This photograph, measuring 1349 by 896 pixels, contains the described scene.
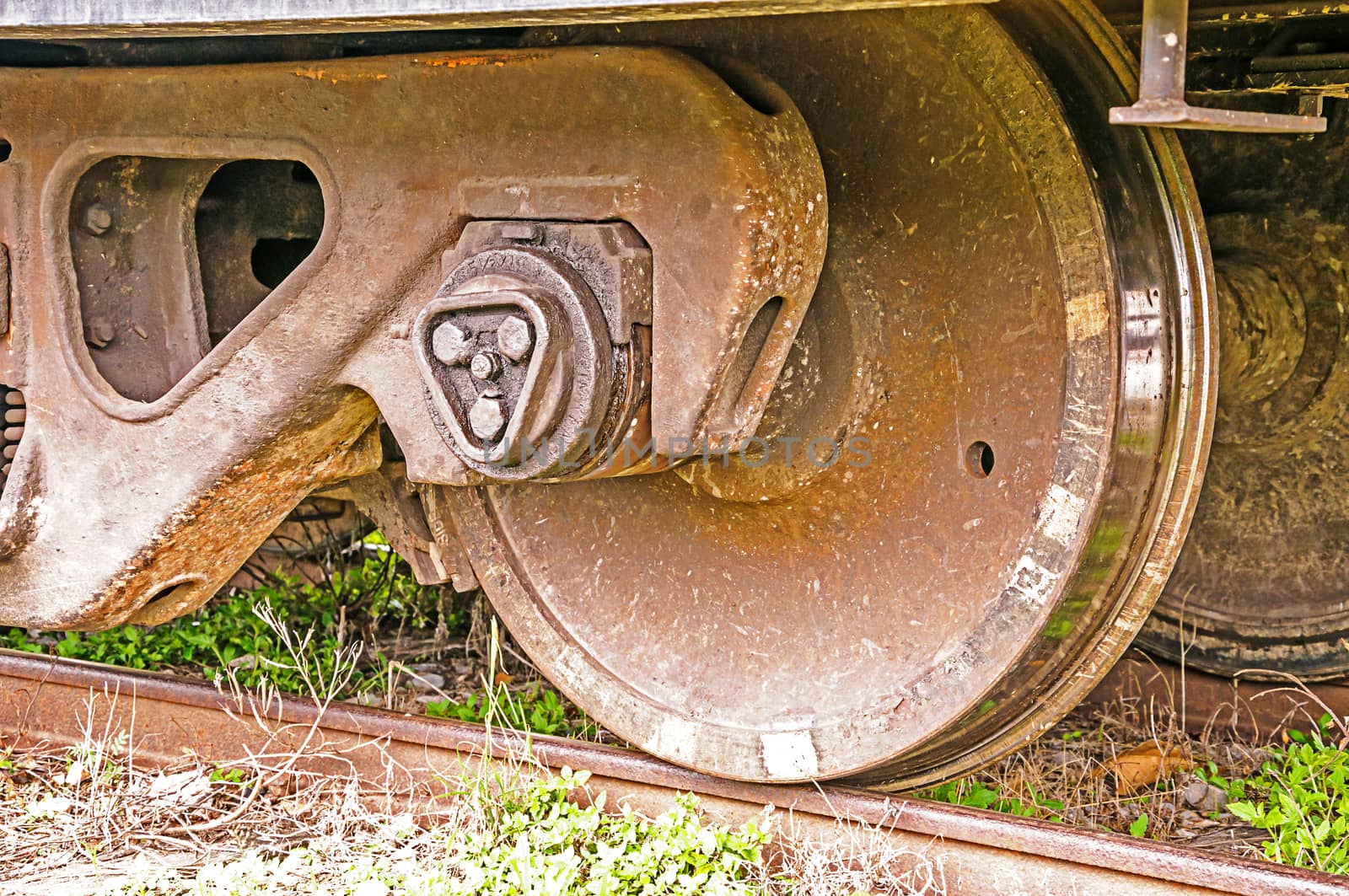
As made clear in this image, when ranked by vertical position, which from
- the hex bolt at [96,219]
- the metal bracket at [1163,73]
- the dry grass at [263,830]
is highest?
the metal bracket at [1163,73]

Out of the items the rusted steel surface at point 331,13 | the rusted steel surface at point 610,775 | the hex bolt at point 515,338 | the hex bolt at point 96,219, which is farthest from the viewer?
the hex bolt at point 96,219

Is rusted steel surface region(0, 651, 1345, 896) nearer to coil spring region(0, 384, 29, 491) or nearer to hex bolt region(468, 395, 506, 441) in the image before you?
coil spring region(0, 384, 29, 491)

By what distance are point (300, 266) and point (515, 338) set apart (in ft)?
1.59

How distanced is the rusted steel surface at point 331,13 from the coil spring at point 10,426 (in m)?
0.79

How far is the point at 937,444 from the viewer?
7.16ft

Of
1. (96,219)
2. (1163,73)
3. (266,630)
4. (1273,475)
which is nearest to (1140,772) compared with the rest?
(1273,475)

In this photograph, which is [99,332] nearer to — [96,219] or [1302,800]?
[96,219]

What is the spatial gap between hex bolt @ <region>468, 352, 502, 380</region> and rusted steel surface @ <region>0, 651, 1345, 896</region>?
0.73m

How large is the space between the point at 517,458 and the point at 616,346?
0.21 metres

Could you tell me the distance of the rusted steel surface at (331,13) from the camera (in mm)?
1486

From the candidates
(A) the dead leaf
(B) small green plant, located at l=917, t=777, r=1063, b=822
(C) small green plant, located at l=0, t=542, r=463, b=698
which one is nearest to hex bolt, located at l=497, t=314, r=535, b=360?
(B) small green plant, located at l=917, t=777, r=1063, b=822

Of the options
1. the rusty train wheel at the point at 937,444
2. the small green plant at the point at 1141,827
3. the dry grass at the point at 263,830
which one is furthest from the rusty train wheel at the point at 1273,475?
the dry grass at the point at 263,830

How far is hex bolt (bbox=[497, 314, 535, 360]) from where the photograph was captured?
73.8 inches

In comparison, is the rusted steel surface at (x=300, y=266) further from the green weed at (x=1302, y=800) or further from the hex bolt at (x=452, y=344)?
the green weed at (x=1302, y=800)
